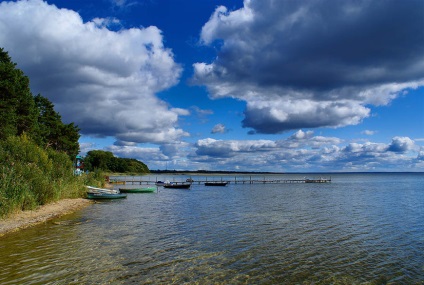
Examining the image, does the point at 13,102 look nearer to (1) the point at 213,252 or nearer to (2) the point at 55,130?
(2) the point at 55,130

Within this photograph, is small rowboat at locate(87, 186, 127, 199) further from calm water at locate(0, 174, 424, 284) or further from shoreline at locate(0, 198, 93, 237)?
calm water at locate(0, 174, 424, 284)

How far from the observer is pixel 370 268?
13.4 metres

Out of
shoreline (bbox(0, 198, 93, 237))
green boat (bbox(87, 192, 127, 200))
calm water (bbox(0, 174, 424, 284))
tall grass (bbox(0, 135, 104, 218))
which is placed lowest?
calm water (bbox(0, 174, 424, 284))

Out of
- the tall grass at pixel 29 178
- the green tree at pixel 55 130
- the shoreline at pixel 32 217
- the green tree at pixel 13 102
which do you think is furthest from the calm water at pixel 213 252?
the green tree at pixel 55 130

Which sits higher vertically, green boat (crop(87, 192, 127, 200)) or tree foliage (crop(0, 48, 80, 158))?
tree foliage (crop(0, 48, 80, 158))

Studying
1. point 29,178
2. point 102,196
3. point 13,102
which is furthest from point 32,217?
point 13,102

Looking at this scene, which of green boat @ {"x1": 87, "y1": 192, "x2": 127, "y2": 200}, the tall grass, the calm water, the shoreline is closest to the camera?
the calm water

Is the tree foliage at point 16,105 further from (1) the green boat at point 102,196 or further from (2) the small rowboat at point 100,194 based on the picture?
(1) the green boat at point 102,196

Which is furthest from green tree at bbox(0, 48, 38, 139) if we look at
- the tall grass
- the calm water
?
the calm water

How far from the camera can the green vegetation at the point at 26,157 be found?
75.1 ft

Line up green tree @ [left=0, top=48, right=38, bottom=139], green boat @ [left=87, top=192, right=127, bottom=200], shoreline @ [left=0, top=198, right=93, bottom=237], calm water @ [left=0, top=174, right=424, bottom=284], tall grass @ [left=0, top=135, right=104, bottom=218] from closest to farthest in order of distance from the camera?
calm water @ [left=0, top=174, right=424, bottom=284] → shoreline @ [left=0, top=198, right=93, bottom=237] → tall grass @ [left=0, top=135, right=104, bottom=218] → green tree @ [left=0, top=48, right=38, bottom=139] → green boat @ [left=87, top=192, right=127, bottom=200]

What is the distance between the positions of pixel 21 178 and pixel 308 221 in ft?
73.8

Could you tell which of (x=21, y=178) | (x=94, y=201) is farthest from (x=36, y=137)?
(x=21, y=178)

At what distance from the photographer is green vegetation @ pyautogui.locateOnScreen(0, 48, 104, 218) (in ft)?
75.1
